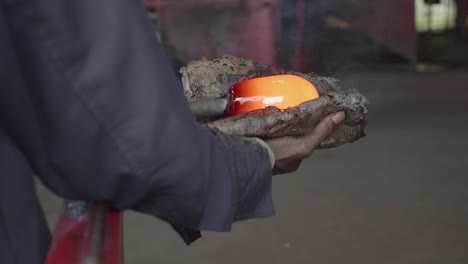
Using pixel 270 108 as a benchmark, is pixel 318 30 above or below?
below

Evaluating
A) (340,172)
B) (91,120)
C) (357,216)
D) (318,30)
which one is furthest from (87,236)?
(318,30)

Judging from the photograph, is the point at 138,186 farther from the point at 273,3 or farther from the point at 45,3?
the point at 273,3

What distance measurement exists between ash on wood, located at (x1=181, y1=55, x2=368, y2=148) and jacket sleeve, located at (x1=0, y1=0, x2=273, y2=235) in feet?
0.66

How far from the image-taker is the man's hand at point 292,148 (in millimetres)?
695

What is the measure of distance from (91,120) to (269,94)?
424 millimetres

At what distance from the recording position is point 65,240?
448mm

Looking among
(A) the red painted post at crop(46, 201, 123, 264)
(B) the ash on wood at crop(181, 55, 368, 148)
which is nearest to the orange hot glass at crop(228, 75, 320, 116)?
(B) the ash on wood at crop(181, 55, 368, 148)

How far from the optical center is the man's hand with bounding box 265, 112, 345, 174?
27.4 inches

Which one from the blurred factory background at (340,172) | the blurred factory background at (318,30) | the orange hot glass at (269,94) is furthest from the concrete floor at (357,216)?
the orange hot glass at (269,94)

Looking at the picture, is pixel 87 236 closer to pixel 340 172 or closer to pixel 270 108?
pixel 270 108

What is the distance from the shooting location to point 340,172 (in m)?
2.83

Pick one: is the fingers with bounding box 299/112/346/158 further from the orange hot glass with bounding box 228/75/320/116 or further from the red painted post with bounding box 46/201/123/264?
the red painted post with bounding box 46/201/123/264

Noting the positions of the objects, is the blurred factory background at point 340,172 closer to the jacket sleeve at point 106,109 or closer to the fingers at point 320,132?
the fingers at point 320,132

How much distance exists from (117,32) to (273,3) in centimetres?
426
